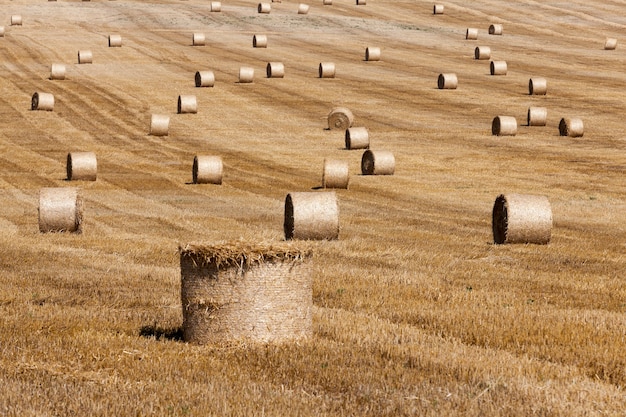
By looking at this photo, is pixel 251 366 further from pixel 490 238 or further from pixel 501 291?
pixel 490 238

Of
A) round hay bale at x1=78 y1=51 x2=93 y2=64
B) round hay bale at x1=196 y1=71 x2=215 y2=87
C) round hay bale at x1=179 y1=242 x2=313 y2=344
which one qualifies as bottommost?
round hay bale at x1=196 y1=71 x2=215 y2=87

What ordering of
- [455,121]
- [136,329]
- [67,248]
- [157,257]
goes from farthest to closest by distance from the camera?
[455,121] → [67,248] → [157,257] → [136,329]

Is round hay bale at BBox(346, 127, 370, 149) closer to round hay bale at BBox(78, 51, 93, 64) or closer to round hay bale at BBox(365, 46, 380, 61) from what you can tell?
round hay bale at BBox(365, 46, 380, 61)

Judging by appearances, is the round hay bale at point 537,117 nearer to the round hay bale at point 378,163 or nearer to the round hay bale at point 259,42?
the round hay bale at point 378,163

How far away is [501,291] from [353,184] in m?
17.8

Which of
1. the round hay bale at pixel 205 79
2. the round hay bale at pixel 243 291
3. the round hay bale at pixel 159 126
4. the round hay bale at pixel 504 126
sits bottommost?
the round hay bale at pixel 159 126

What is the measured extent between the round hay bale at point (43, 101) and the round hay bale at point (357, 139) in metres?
14.7

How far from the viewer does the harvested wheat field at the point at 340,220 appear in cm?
1000

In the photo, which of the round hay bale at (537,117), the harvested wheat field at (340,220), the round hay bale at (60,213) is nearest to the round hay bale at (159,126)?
the harvested wheat field at (340,220)

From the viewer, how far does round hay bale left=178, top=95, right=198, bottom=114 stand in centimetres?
4781

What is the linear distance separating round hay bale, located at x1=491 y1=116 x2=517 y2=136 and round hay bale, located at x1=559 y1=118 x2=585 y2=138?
73.0 inches

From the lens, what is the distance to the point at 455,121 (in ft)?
156

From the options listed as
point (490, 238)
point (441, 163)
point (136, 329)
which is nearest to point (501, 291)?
point (136, 329)

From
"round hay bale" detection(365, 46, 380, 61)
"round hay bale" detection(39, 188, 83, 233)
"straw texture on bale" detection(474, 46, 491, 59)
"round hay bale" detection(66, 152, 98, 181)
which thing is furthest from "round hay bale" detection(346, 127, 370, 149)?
"straw texture on bale" detection(474, 46, 491, 59)
